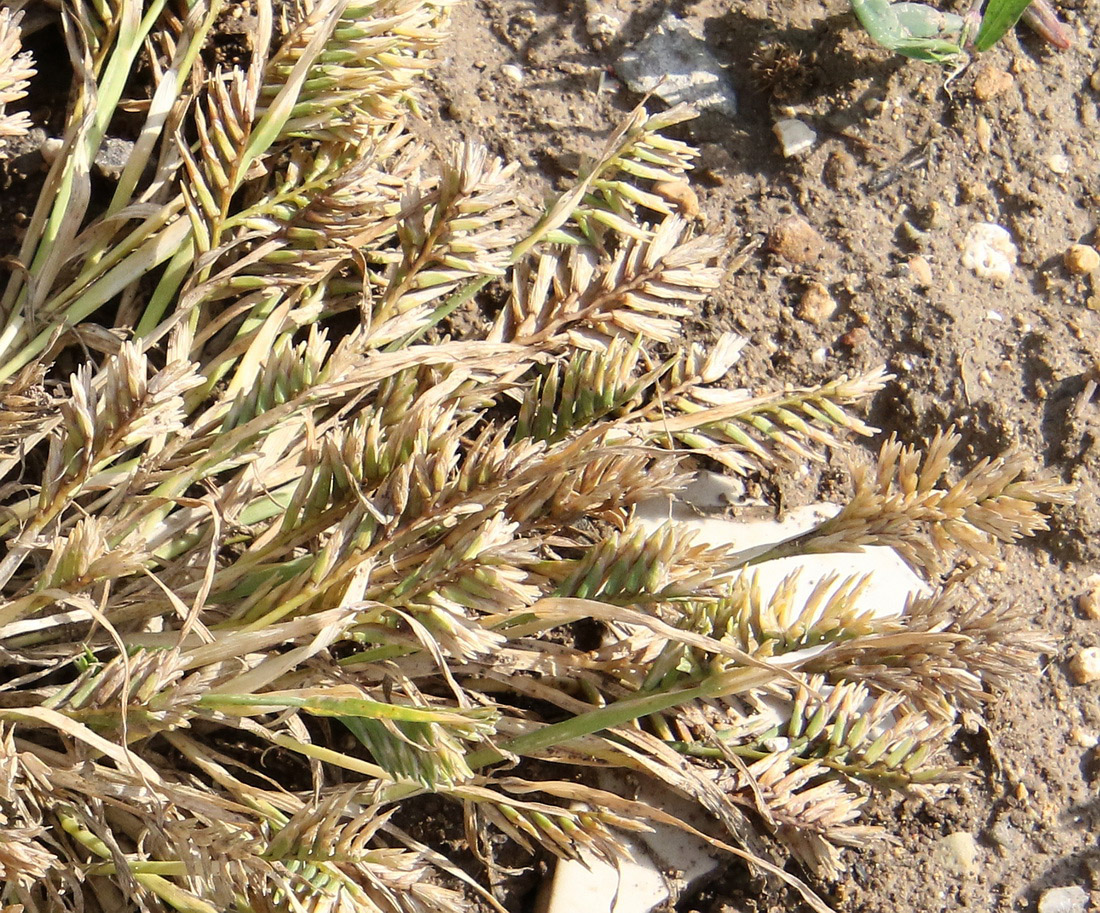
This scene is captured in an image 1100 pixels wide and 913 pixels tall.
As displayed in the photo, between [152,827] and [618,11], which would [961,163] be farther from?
[152,827]

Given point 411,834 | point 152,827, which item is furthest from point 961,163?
point 152,827

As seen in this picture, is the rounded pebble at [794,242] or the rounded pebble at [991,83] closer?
the rounded pebble at [794,242]

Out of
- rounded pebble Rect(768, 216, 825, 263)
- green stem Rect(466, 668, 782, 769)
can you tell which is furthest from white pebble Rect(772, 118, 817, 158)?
green stem Rect(466, 668, 782, 769)

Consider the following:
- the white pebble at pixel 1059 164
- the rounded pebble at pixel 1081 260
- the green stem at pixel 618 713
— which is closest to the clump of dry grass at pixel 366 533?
the green stem at pixel 618 713

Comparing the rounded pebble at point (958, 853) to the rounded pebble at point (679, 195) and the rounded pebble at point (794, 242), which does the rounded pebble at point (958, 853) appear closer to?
the rounded pebble at point (794, 242)

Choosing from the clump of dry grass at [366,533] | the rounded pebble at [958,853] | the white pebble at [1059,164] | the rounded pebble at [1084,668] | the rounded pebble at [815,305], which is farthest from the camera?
the white pebble at [1059,164]

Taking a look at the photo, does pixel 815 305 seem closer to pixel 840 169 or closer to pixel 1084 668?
pixel 840 169

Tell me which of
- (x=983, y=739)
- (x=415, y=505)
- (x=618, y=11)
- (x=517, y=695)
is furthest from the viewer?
(x=618, y=11)

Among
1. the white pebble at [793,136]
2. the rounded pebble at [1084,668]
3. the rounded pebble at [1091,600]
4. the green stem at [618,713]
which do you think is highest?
the white pebble at [793,136]
